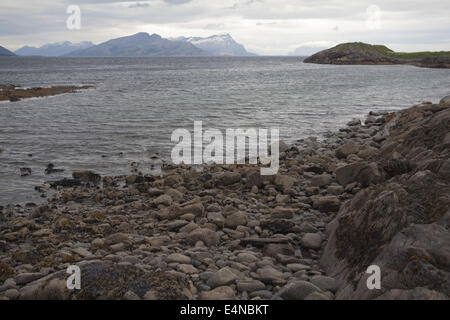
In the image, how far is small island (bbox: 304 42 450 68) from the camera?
12580 cm

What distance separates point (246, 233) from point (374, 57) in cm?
16115

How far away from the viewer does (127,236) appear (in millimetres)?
10875

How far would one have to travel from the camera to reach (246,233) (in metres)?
11.1

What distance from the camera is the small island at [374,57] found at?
12580cm

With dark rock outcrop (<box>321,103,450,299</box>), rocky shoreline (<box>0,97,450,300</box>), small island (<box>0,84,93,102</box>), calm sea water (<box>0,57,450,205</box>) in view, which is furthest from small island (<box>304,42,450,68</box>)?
dark rock outcrop (<box>321,103,450,299</box>)

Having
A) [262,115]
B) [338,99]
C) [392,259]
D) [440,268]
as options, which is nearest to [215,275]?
[392,259]

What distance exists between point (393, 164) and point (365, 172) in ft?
3.70

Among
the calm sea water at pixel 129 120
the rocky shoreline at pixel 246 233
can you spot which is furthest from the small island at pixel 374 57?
the rocky shoreline at pixel 246 233

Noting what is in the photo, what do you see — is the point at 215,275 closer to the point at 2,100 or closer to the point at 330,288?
the point at 330,288

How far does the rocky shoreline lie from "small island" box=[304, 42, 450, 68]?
123806 mm

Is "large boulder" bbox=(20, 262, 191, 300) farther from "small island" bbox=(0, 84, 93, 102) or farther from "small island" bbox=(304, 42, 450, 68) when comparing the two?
"small island" bbox=(304, 42, 450, 68)

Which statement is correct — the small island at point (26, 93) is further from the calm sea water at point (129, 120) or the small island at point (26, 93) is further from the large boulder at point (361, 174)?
the large boulder at point (361, 174)

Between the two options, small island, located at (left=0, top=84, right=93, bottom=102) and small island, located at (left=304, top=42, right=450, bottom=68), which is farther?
small island, located at (left=304, top=42, right=450, bottom=68)

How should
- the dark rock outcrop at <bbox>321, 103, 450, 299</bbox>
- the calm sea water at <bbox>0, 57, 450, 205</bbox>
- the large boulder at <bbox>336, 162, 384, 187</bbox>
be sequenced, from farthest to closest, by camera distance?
the calm sea water at <bbox>0, 57, 450, 205</bbox> → the large boulder at <bbox>336, 162, 384, 187</bbox> → the dark rock outcrop at <bbox>321, 103, 450, 299</bbox>
